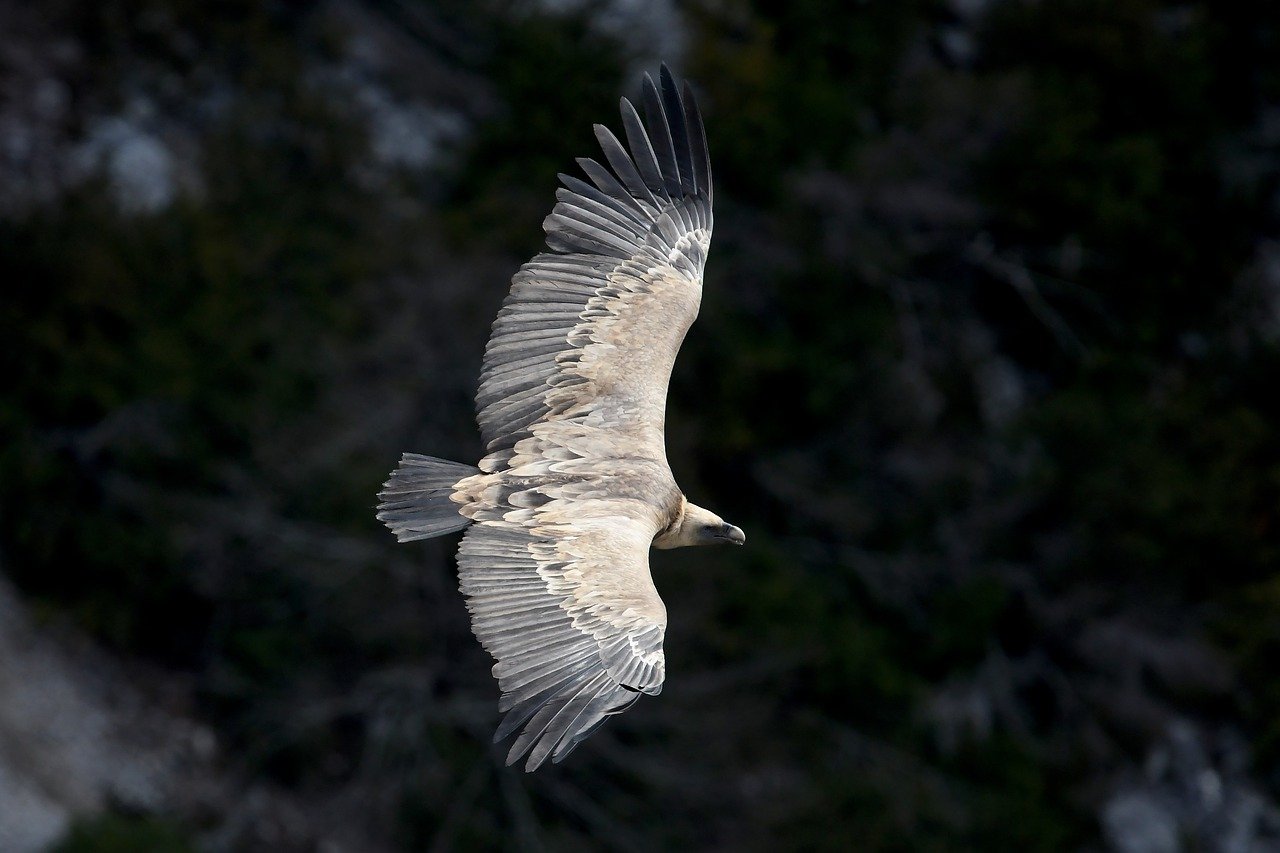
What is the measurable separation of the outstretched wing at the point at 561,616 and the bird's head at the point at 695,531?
0.64 m

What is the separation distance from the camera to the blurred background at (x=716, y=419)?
17.9 metres

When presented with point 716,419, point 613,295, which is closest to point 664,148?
Answer: point 613,295

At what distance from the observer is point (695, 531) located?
912 cm

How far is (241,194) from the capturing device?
20812 millimetres

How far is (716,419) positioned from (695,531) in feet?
41.9

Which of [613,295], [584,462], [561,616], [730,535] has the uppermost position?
[613,295]

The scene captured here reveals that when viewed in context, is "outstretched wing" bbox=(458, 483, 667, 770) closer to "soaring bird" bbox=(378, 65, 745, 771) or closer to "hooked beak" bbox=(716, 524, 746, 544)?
"soaring bird" bbox=(378, 65, 745, 771)

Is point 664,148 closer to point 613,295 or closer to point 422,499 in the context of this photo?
point 613,295

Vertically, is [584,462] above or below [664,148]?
below

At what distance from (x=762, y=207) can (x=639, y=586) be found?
15617mm

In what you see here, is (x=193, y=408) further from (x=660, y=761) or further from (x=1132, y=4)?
(x=1132, y=4)

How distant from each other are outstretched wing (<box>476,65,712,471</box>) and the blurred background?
6.69 m

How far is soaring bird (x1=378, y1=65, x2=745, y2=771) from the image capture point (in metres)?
7.88

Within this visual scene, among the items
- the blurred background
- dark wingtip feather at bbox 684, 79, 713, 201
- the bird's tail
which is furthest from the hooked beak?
the blurred background
